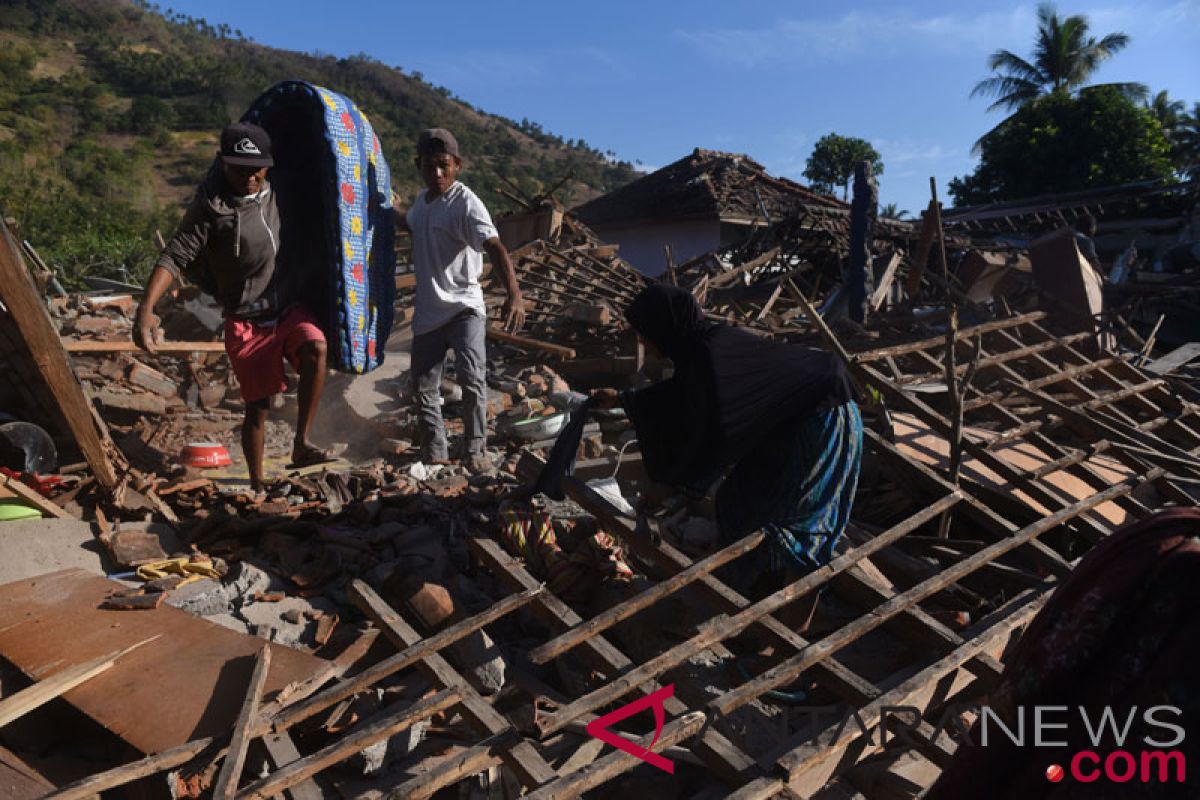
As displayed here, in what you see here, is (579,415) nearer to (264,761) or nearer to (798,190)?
(264,761)

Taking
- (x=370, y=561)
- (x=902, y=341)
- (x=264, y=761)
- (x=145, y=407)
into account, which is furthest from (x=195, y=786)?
(x=902, y=341)

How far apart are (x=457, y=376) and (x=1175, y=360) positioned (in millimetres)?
7528

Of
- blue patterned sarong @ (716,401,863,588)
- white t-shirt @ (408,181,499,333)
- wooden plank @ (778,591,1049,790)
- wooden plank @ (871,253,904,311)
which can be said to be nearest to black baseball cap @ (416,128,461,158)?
white t-shirt @ (408,181,499,333)

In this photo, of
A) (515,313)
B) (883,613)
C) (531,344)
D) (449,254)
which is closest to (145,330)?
(449,254)

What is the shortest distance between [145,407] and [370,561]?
3.39m

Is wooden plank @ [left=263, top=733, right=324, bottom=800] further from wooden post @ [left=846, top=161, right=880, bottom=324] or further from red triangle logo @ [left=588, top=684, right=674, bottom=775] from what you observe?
wooden post @ [left=846, top=161, right=880, bottom=324]

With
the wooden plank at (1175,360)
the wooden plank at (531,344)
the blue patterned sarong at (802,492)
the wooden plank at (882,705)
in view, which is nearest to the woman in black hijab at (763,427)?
the blue patterned sarong at (802,492)

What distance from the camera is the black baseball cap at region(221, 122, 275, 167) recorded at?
3205 mm

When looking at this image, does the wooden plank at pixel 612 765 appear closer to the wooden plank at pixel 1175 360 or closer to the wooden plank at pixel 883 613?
the wooden plank at pixel 883 613

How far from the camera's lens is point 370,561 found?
321 cm

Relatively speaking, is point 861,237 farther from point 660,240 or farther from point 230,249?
point 660,240

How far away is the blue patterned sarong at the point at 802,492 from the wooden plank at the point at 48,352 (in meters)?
2.80

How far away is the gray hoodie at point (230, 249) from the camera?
10.9 ft

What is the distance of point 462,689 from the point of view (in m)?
2.27
